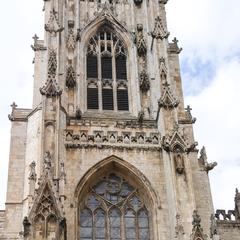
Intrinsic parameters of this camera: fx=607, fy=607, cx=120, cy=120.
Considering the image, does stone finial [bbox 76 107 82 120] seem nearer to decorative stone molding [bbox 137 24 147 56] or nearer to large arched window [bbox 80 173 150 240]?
large arched window [bbox 80 173 150 240]

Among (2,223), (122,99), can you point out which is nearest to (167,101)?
(122,99)

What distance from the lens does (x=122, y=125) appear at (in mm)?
23484

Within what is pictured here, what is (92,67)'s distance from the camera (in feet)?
86.7

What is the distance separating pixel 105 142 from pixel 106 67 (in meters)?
5.22

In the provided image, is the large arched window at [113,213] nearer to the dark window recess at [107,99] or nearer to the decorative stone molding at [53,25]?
the dark window recess at [107,99]

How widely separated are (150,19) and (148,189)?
9.34 metres

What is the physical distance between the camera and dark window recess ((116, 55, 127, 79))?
26422 mm

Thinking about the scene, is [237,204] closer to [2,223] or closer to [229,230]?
[229,230]

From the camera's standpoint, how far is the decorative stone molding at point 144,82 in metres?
25.5

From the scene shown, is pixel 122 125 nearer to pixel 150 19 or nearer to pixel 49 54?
pixel 49 54

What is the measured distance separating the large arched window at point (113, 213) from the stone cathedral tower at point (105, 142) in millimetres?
36

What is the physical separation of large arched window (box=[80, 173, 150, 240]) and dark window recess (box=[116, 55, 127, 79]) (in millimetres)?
5649

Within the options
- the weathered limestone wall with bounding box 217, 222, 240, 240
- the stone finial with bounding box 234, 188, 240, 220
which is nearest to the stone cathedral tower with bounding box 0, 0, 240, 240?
the weathered limestone wall with bounding box 217, 222, 240, 240

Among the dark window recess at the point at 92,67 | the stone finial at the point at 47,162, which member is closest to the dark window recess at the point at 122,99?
the dark window recess at the point at 92,67
